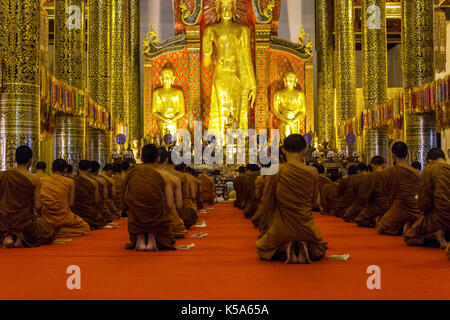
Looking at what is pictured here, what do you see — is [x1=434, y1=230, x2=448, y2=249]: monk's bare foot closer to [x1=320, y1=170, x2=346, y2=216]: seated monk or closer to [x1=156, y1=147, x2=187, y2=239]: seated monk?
[x1=156, y1=147, x2=187, y2=239]: seated monk

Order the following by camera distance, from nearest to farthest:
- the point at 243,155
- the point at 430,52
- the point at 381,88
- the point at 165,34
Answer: the point at 430,52 → the point at 381,88 → the point at 243,155 → the point at 165,34

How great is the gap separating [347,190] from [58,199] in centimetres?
551

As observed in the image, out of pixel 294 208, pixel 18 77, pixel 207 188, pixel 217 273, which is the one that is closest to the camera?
pixel 217 273

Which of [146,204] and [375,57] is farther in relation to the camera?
[375,57]

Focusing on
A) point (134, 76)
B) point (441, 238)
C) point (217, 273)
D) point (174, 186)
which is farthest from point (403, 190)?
point (134, 76)

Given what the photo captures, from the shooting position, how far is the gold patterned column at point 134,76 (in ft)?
74.5

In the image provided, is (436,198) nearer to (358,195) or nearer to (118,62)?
(358,195)

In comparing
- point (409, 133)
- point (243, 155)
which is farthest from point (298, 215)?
point (243, 155)

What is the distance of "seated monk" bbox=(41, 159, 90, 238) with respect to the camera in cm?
792

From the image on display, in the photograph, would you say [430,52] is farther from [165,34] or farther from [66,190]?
[165,34]

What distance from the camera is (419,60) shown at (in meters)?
11.7

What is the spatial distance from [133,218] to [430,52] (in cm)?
757

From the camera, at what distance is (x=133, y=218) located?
259 inches

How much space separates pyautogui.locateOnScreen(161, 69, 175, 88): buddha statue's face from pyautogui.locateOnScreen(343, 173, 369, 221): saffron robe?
13.3 m
